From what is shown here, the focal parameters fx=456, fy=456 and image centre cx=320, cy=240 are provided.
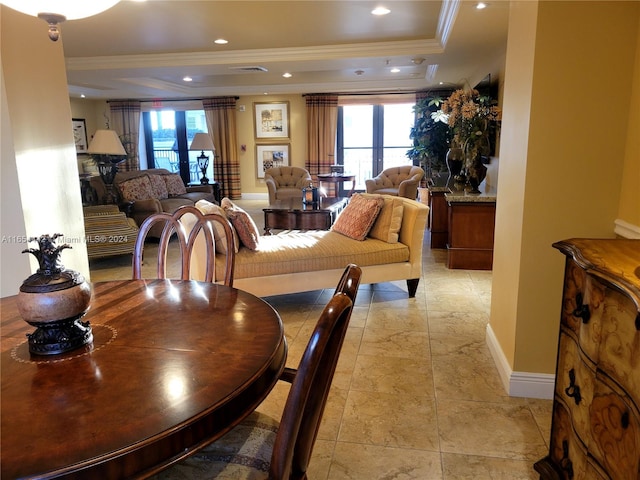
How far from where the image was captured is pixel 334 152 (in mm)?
9672

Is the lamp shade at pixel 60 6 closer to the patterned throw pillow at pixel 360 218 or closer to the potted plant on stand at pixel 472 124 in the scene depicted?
the patterned throw pillow at pixel 360 218

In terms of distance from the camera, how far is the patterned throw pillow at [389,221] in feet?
12.1

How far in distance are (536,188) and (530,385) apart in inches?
38.3

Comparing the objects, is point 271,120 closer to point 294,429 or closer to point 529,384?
point 529,384

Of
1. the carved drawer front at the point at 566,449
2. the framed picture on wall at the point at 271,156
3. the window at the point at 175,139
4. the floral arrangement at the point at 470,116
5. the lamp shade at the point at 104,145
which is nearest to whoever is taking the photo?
the carved drawer front at the point at 566,449

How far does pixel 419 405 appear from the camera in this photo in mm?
2219

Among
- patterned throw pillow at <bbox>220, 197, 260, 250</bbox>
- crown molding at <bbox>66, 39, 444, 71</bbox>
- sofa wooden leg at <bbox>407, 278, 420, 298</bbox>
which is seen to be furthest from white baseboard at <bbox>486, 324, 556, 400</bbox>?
crown molding at <bbox>66, 39, 444, 71</bbox>

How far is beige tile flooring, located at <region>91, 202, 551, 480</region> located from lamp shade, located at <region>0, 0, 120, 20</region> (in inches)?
69.3

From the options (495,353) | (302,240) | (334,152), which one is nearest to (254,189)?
(334,152)

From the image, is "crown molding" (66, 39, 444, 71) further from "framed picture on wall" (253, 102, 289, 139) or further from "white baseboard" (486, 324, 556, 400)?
"framed picture on wall" (253, 102, 289, 139)

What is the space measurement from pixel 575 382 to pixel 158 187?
629 centimetres

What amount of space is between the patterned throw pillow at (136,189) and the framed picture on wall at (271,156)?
3.86 meters

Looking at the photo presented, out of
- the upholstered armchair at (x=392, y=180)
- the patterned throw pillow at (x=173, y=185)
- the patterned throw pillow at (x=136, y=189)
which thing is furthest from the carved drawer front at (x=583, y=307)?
the patterned throw pillow at (x=173, y=185)

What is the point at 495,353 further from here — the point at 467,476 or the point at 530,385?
the point at 467,476
